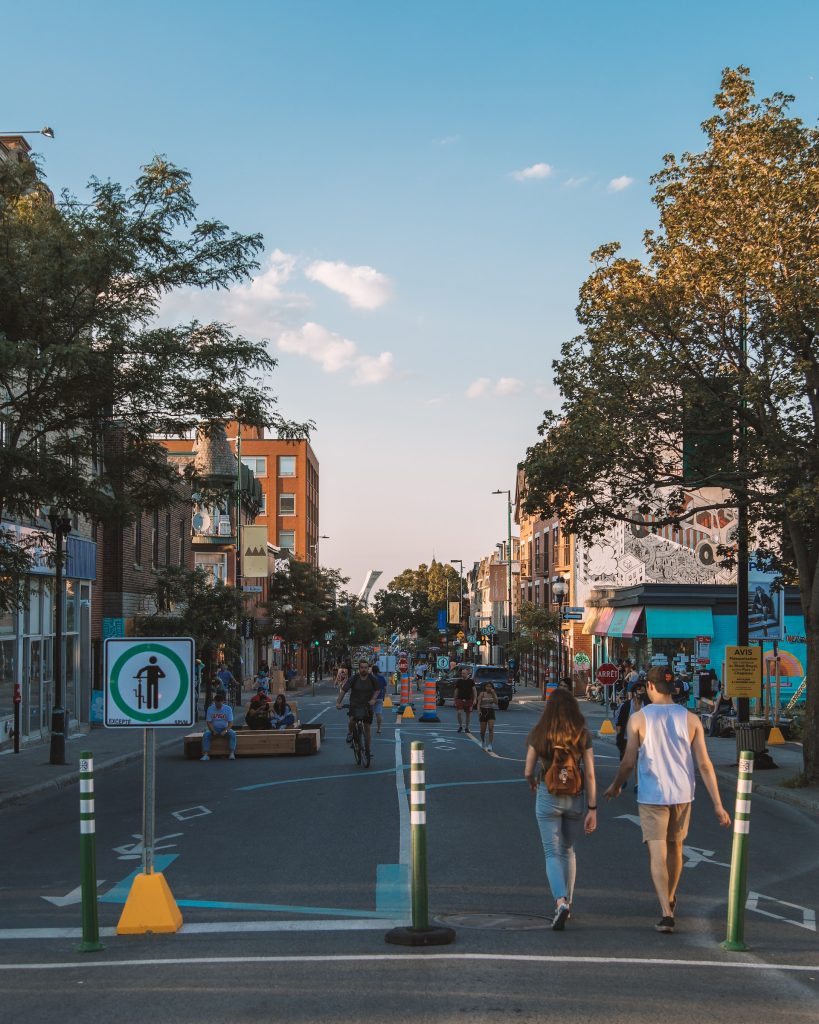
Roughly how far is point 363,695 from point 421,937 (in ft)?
48.5

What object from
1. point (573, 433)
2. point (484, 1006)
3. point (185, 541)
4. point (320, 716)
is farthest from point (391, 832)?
point (185, 541)

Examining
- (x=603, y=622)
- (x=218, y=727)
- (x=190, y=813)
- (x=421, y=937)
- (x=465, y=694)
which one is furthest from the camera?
(x=603, y=622)

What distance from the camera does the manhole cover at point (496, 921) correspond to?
28.3 ft

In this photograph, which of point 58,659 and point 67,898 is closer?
point 67,898

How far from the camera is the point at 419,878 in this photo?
7.90 metres

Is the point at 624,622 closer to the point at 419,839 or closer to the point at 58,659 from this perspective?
the point at 58,659

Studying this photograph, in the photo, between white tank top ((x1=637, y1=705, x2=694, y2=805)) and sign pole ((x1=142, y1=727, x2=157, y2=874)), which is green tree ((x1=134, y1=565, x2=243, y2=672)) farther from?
white tank top ((x1=637, y1=705, x2=694, y2=805))

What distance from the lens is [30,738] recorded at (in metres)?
29.0

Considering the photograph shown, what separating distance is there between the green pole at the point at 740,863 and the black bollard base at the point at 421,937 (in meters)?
1.85

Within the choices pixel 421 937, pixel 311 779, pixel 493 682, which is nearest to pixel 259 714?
pixel 311 779

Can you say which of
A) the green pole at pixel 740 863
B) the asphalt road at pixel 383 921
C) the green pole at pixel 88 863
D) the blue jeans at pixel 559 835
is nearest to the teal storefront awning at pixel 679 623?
the asphalt road at pixel 383 921

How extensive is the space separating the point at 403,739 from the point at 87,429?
15010 mm

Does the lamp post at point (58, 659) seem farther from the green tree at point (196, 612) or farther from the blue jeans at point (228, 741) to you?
the green tree at point (196, 612)

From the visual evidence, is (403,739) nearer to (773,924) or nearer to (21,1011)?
(773,924)
